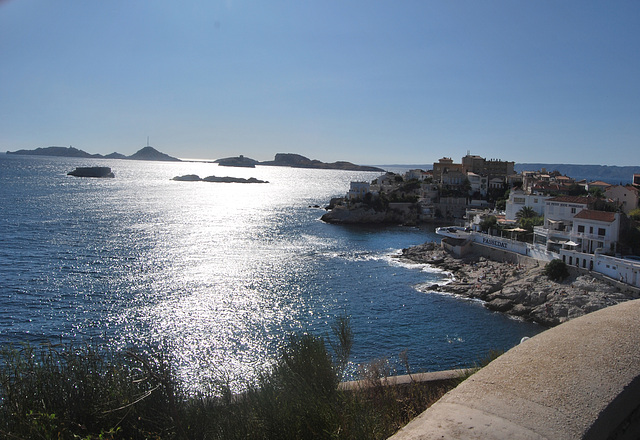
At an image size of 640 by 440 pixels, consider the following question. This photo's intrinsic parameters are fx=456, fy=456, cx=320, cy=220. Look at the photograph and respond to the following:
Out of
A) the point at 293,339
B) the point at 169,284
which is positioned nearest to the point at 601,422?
the point at 293,339

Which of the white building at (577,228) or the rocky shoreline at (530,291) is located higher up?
the white building at (577,228)

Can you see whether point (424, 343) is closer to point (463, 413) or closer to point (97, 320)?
point (97, 320)

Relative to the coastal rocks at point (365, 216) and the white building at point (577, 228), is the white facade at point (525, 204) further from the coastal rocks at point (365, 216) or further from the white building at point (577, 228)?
the coastal rocks at point (365, 216)

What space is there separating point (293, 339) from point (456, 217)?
61148mm

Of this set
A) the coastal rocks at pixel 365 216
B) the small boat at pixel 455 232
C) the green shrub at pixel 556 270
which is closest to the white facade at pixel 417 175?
the coastal rocks at pixel 365 216

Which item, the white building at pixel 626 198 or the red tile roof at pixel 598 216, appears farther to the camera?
the white building at pixel 626 198

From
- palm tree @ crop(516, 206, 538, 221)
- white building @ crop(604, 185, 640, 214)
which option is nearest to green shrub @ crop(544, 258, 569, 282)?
palm tree @ crop(516, 206, 538, 221)

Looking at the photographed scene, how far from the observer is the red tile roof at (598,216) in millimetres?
27688

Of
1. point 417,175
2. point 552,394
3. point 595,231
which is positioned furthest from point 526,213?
point 417,175

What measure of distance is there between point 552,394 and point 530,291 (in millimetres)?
22769

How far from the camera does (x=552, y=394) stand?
419 centimetres

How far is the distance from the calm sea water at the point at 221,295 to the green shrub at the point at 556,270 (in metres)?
5.25

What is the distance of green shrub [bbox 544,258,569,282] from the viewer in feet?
85.3

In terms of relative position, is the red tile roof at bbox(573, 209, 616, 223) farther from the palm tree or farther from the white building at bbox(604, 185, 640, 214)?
the white building at bbox(604, 185, 640, 214)
